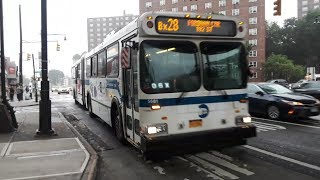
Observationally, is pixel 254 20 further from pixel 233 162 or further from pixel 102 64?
pixel 233 162

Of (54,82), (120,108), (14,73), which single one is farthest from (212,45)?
(54,82)

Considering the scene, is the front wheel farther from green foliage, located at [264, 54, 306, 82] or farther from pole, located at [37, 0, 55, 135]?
green foliage, located at [264, 54, 306, 82]

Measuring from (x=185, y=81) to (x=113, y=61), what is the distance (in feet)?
10.6

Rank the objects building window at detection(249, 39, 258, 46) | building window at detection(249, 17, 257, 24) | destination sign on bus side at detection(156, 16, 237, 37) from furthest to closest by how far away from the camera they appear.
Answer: building window at detection(249, 39, 258, 46) < building window at detection(249, 17, 257, 24) < destination sign on bus side at detection(156, 16, 237, 37)

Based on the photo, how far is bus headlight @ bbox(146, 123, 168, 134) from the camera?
7355 mm

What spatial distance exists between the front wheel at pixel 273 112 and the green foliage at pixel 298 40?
94.5 metres

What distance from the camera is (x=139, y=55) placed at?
7438 mm

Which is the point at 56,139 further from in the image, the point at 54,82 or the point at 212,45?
the point at 54,82

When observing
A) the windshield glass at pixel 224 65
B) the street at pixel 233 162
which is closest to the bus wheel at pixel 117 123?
the street at pixel 233 162

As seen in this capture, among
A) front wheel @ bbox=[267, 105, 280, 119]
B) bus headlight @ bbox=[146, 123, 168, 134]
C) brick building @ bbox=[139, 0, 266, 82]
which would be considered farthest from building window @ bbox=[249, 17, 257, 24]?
bus headlight @ bbox=[146, 123, 168, 134]

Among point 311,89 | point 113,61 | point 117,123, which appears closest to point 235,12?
point 311,89

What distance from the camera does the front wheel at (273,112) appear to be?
14068mm

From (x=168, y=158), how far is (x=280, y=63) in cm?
8593

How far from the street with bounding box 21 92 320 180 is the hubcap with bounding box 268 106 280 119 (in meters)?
3.01
